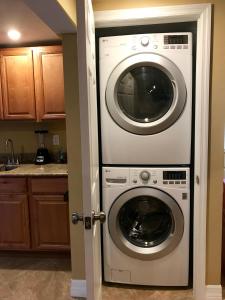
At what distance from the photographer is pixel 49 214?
255cm

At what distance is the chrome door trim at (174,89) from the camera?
1.85 metres

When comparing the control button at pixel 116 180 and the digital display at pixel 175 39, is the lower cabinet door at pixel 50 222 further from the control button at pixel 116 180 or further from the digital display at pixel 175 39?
the digital display at pixel 175 39

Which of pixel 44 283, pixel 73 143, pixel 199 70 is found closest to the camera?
pixel 199 70

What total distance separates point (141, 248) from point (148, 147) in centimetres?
79

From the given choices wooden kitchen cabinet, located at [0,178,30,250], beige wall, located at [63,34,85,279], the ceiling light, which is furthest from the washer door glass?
the ceiling light

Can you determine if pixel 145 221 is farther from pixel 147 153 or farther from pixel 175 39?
pixel 175 39

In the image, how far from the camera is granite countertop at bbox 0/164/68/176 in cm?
249

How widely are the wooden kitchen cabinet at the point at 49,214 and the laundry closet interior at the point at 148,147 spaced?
589 millimetres

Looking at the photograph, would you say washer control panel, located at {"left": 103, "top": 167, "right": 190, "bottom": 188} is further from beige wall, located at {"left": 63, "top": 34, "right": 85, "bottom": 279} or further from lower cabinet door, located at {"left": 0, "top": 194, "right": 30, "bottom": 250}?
lower cabinet door, located at {"left": 0, "top": 194, "right": 30, "bottom": 250}

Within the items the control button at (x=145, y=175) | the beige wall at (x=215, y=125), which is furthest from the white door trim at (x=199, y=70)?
the control button at (x=145, y=175)

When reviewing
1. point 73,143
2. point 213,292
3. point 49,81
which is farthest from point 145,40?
point 213,292

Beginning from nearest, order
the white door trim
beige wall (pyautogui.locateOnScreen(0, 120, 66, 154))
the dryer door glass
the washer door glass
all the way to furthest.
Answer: the white door trim < the dryer door glass < the washer door glass < beige wall (pyautogui.locateOnScreen(0, 120, 66, 154))

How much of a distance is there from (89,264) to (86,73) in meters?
0.87

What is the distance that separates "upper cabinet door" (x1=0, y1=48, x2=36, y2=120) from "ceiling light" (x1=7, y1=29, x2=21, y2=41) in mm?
113
